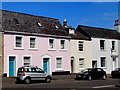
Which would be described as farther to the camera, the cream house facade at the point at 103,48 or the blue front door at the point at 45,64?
the cream house facade at the point at 103,48

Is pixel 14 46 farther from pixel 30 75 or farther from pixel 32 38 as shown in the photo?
pixel 30 75

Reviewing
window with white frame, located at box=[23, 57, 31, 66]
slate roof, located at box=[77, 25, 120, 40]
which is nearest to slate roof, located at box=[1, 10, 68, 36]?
window with white frame, located at box=[23, 57, 31, 66]

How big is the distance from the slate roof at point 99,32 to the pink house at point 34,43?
567cm

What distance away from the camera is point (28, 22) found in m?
31.1

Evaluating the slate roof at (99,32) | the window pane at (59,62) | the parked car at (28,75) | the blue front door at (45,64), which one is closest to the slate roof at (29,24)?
the window pane at (59,62)

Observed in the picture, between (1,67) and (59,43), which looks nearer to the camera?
(1,67)

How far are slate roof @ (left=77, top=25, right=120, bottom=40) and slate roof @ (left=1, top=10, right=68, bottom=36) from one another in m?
5.38

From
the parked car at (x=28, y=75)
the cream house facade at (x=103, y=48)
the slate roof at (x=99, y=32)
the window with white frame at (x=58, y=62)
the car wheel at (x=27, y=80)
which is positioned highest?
the slate roof at (x=99, y=32)

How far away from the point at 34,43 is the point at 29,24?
2723 millimetres

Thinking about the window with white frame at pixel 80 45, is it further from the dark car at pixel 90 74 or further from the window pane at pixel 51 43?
the dark car at pixel 90 74

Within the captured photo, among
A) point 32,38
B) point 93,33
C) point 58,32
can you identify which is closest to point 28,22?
point 32,38

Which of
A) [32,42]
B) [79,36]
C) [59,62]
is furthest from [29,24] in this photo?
[79,36]

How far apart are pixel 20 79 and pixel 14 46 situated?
7127 mm

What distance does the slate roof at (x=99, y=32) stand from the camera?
38.5 m
